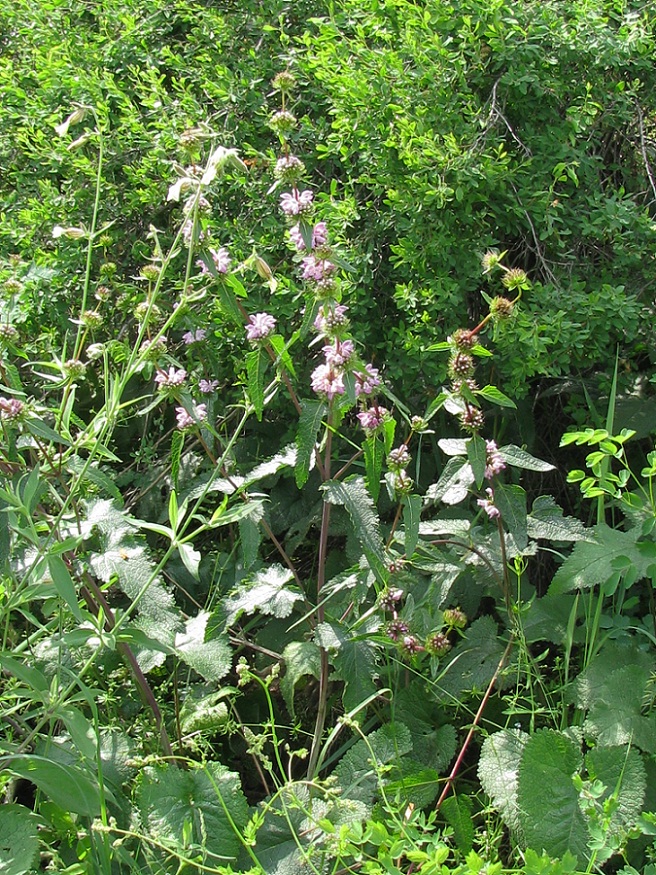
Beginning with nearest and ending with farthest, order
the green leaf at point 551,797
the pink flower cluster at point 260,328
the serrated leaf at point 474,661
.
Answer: the green leaf at point 551,797 → the pink flower cluster at point 260,328 → the serrated leaf at point 474,661

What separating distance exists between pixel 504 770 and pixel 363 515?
0.60 meters

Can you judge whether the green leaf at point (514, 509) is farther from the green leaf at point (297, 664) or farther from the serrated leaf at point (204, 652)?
the serrated leaf at point (204, 652)

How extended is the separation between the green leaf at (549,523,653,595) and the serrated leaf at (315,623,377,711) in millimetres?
443

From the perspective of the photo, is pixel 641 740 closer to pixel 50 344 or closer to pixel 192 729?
pixel 192 729

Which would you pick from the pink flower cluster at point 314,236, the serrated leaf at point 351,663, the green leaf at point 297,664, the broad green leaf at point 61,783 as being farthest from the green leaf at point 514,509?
the broad green leaf at point 61,783

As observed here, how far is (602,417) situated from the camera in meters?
2.62

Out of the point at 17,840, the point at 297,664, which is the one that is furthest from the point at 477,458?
the point at 17,840

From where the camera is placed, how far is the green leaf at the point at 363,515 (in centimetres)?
197

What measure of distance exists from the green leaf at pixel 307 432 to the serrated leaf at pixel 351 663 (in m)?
0.33

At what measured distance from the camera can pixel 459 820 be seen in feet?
6.18

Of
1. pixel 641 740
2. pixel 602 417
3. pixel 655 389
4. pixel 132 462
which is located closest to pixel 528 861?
pixel 641 740

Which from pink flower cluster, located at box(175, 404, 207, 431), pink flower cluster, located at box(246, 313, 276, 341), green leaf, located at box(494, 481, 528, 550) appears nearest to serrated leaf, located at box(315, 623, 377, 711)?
green leaf, located at box(494, 481, 528, 550)

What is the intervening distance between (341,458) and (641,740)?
1.01m

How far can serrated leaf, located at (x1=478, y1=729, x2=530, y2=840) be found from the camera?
75.1 inches
